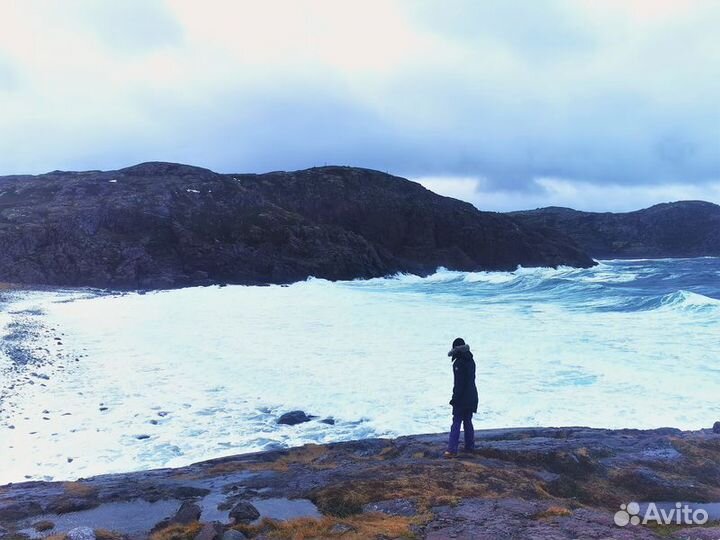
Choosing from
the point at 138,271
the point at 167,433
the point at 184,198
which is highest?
the point at 184,198

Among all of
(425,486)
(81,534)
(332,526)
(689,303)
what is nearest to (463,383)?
(425,486)

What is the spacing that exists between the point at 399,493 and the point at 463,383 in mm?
2171

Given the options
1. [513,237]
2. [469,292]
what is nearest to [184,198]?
[469,292]

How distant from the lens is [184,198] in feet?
188

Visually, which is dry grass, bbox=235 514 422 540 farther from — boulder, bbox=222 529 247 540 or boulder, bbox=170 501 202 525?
boulder, bbox=170 501 202 525

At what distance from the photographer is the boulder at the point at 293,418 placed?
38.8 feet

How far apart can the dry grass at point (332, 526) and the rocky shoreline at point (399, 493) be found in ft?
0.05

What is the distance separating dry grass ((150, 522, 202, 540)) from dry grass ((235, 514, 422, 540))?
428 millimetres

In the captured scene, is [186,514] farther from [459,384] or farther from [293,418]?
[293,418]

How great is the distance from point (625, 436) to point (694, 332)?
40.1ft

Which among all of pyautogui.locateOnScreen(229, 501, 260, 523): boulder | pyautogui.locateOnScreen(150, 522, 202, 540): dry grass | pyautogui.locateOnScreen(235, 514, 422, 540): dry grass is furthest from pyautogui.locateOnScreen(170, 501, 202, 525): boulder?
pyautogui.locateOnScreen(235, 514, 422, 540): dry grass

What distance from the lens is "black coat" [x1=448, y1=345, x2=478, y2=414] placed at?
8.80 m

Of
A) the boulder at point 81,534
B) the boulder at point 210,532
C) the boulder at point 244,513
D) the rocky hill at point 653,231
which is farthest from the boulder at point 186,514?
the rocky hill at point 653,231

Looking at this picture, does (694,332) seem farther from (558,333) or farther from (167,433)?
(167,433)
